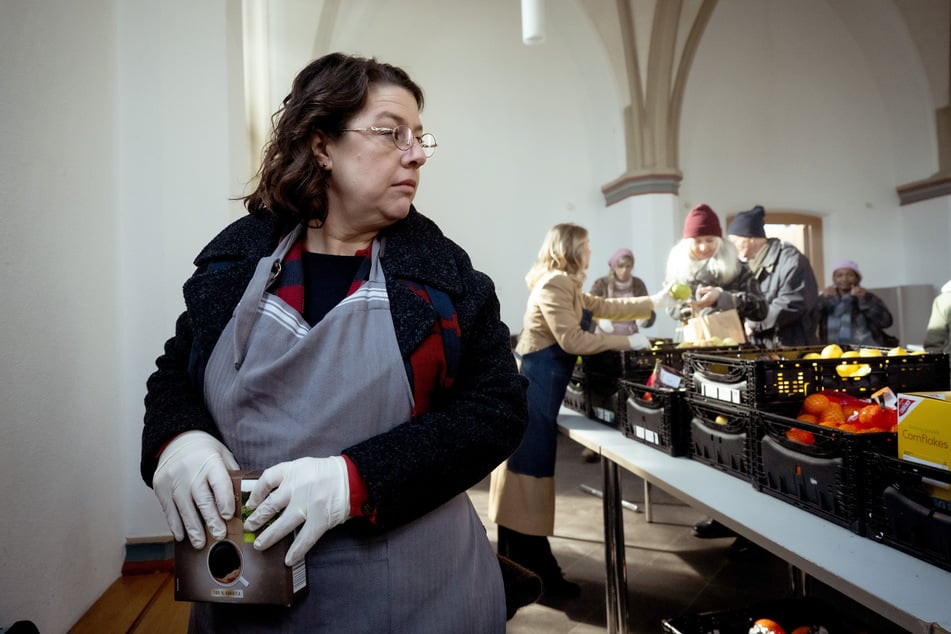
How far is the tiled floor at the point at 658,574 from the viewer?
9.00 ft

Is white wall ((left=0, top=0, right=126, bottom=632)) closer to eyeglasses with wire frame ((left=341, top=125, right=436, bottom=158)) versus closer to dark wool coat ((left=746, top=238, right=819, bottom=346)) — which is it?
eyeglasses with wire frame ((left=341, top=125, right=436, bottom=158))

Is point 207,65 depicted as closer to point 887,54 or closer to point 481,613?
point 481,613

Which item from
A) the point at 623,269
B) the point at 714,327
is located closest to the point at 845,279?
the point at 623,269

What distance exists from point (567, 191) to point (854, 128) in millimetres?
4806

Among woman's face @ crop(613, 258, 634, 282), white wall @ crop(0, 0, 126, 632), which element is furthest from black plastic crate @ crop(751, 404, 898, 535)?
woman's face @ crop(613, 258, 634, 282)

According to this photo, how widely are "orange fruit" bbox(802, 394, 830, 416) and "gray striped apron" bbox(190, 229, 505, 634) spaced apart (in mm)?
1214

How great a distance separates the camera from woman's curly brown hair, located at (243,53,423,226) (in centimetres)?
122

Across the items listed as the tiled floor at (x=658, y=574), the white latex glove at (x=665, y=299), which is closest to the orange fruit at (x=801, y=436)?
the tiled floor at (x=658, y=574)

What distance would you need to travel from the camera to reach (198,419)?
1.16 metres

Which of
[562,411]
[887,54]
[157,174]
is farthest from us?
[887,54]

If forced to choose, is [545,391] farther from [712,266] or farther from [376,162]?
[376,162]

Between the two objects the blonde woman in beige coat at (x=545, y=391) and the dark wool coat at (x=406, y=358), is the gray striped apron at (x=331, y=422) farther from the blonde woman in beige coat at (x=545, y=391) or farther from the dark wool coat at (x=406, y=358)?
the blonde woman in beige coat at (x=545, y=391)

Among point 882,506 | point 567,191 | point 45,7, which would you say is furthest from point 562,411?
point 567,191

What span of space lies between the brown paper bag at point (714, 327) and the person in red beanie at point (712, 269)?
0.26 meters
